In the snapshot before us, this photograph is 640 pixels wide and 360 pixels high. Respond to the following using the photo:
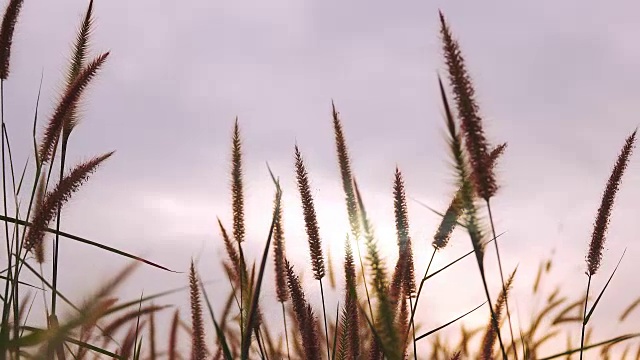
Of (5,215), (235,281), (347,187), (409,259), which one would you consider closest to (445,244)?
(409,259)

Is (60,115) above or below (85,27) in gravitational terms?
below

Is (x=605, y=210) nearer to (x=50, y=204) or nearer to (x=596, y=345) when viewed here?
(x=596, y=345)

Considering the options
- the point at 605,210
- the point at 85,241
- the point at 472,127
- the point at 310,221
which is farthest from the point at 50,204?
the point at 605,210

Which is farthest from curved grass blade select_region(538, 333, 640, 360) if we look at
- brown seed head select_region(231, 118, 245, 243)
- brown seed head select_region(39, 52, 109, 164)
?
brown seed head select_region(39, 52, 109, 164)

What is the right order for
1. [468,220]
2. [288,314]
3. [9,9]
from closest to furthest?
[468,220] → [9,9] → [288,314]

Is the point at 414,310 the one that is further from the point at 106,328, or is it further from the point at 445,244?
the point at 106,328

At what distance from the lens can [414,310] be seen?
7.52ft

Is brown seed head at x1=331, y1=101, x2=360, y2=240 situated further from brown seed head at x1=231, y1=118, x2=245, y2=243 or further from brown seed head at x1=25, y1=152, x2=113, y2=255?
brown seed head at x1=25, y1=152, x2=113, y2=255

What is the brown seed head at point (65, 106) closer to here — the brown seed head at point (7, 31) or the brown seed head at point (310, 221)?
the brown seed head at point (7, 31)

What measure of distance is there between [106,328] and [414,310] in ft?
3.01

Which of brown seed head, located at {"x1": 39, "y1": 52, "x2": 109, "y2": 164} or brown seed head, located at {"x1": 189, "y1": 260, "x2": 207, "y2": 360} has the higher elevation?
brown seed head, located at {"x1": 39, "y1": 52, "x2": 109, "y2": 164}

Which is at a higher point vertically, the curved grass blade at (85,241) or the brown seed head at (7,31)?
the brown seed head at (7,31)

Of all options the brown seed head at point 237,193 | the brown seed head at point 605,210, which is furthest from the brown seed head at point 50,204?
the brown seed head at point 605,210

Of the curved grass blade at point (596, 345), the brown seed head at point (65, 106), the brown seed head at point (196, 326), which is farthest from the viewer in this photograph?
the brown seed head at point (196, 326)
